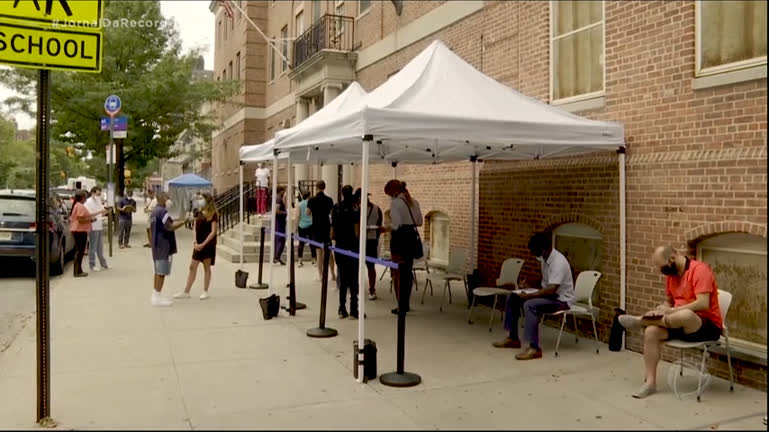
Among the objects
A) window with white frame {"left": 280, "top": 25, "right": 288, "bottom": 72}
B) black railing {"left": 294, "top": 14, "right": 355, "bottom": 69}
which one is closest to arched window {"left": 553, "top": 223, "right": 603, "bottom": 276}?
black railing {"left": 294, "top": 14, "right": 355, "bottom": 69}

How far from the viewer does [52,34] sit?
4.84 meters

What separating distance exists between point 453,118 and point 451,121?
0.11ft

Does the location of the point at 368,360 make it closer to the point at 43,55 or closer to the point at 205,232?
the point at 43,55

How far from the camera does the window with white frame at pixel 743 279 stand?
19.8ft

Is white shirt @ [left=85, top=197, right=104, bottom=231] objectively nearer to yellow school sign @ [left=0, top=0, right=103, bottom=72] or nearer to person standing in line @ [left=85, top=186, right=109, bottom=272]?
person standing in line @ [left=85, top=186, right=109, bottom=272]

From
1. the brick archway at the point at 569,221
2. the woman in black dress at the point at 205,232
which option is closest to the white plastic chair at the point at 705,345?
the brick archway at the point at 569,221

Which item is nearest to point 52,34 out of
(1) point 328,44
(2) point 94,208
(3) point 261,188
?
(2) point 94,208

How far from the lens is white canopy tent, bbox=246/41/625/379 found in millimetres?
6152

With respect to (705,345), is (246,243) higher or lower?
higher

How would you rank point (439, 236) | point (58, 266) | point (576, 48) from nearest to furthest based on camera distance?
point (576, 48), point (439, 236), point (58, 266)

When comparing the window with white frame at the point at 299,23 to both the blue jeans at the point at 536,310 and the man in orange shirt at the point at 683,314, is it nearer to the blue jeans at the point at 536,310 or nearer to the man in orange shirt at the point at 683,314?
the blue jeans at the point at 536,310

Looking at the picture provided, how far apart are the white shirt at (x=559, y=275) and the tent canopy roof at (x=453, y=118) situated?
1206 millimetres

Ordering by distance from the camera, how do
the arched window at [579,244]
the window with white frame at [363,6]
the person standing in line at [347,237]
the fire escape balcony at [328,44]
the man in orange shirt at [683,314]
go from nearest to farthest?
the man in orange shirt at [683,314]
the arched window at [579,244]
the person standing in line at [347,237]
the window with white frame at [363,6]
the fire escape balcony at [328,44]

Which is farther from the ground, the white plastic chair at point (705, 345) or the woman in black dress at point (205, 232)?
the woman in black dress at point (205, 232)
